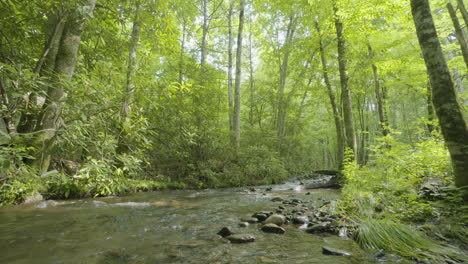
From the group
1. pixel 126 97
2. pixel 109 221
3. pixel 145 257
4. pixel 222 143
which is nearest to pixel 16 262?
pixel 145 257

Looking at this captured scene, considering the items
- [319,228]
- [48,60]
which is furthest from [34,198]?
[319,228]

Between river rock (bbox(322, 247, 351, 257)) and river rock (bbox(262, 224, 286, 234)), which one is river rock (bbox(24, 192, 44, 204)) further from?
river rock (bbox(322, 247, 351, 257))

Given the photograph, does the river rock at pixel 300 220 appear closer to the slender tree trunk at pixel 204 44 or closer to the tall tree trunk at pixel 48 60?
the tall tree trunk at pixel 48 60

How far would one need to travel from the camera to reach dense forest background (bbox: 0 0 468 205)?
4.04m

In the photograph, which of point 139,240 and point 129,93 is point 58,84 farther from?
point 139,240

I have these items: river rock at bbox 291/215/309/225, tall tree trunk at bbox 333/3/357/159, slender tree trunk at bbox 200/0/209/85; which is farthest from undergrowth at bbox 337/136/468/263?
slender tree trunk at bbox 200/0/209/85

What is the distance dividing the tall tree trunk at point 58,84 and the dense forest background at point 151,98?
2cm

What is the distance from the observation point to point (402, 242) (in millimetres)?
2541

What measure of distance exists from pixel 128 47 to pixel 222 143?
6637 millimetres

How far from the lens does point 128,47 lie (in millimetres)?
6238

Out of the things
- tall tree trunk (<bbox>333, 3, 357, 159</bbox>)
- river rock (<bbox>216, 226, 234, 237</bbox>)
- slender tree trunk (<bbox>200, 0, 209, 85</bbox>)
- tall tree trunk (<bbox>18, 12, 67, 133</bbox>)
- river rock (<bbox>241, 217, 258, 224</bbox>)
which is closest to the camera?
river rock (<bbox>216, 226, 234, 237</bbox>)

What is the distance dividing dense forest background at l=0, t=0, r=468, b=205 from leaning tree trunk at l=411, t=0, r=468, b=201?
1.00 metres

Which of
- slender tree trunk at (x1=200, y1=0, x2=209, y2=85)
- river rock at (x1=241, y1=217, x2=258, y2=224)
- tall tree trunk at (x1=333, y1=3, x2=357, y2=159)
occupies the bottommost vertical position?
river rock at (x1=241, y1=217, x2=258, y2=224)

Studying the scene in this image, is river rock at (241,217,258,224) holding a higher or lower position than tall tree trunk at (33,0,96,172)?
lower
